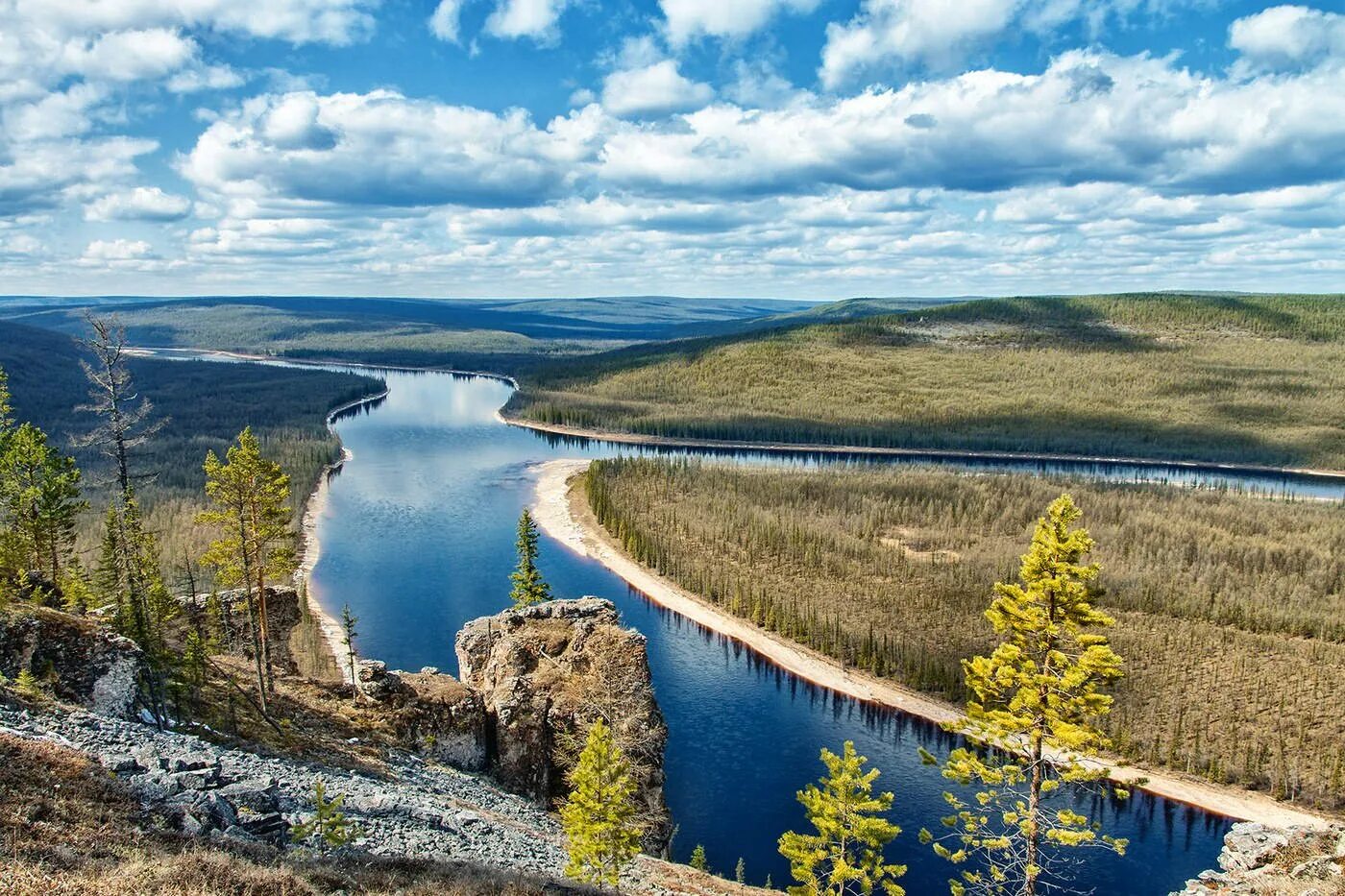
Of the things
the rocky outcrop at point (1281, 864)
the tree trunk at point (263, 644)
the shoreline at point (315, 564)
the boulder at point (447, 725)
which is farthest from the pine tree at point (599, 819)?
the shoreline at point (315, 564)

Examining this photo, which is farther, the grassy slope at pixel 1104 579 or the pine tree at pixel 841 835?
the grassy slope at pixel 1104 579

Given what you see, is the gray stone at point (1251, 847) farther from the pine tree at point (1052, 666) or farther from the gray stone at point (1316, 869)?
the pine tree at point (1052, 666)

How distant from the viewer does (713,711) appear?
240ft

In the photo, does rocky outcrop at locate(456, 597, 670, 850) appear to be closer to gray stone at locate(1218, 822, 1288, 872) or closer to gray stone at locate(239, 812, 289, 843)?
gray stone at locate(239, 812, 289, 843)

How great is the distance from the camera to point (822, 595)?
319 ft

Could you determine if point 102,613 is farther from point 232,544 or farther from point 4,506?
point 4,506

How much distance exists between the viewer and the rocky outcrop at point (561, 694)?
162 ft

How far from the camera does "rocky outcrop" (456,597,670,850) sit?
49.3 meters

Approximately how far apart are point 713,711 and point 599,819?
130 feet

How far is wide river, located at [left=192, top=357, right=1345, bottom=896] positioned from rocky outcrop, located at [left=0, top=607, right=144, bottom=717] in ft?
113

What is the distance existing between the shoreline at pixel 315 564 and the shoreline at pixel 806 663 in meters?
34.6

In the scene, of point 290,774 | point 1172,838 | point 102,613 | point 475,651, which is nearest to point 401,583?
point 475,651

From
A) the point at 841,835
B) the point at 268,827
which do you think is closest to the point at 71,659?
the point at 268,827

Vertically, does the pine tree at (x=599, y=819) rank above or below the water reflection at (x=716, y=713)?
above
